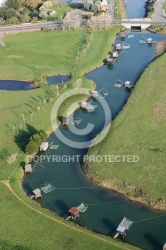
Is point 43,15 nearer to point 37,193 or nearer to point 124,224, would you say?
point 37,193

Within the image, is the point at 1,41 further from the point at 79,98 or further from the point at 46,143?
the point at 46,143

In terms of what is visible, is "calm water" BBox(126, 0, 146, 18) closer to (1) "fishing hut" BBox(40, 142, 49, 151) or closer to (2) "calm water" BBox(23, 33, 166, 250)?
(2) "calm water" BBox(23, 33, 166, 250)

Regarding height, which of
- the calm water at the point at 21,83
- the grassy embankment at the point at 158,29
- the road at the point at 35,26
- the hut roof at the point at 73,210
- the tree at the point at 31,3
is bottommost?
the hut roof at the point at 73,210

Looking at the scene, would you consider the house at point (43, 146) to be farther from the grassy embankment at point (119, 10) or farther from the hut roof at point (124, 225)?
the grassy embankment at point (119, 10)

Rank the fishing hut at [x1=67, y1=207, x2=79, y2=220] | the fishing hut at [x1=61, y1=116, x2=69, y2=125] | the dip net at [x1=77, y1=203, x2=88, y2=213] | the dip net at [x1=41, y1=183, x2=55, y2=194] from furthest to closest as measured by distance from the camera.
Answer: the fishing hut at [x1=61, y1=116, x2=69, y2=125]
the dip net at [x1=41, y1=183, x2=55, y2=194]
the dip net at [x1=77, y1=203, x2=88, y2=213]
the fishing hut at [x1=67, y1=207, x2=79, y2=220]

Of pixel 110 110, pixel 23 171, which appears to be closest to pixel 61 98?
pixel 110 110

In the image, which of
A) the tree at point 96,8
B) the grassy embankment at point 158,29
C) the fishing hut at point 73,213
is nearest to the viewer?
the fishing hut at point 73,213

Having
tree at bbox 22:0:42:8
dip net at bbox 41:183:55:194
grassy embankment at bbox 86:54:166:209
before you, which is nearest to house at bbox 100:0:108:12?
tree at bbox 22:0:42:8

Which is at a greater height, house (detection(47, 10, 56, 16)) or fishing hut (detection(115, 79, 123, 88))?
house (detection(47, 10, 56, 16))

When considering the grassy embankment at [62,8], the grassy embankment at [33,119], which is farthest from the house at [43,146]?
the grassy embankment at [62,8]
